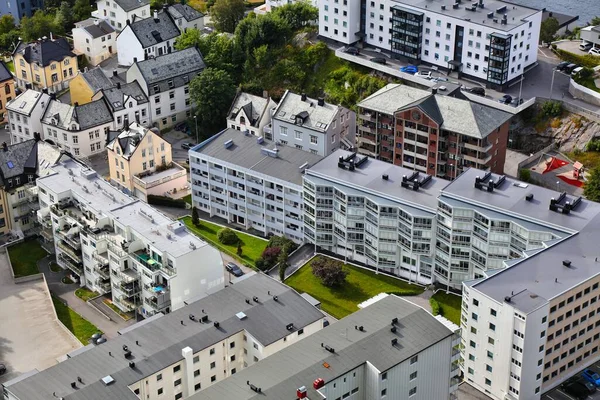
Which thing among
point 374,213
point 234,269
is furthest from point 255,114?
point 374,213

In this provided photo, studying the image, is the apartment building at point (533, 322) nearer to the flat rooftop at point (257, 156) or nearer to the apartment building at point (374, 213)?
the apartment building at point (374, 213)

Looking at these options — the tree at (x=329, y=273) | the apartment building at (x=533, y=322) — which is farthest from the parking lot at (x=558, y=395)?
the tree at (x=329, y=273)

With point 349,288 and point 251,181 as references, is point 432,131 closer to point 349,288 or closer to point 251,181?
point 251,181

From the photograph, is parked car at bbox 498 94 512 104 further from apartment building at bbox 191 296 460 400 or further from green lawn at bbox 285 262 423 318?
apartment building at bbox 191 296 460 400

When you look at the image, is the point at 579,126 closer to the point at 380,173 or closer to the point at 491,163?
the point at 491,163

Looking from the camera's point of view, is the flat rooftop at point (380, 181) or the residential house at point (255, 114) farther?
the residential house at point (255, 114)

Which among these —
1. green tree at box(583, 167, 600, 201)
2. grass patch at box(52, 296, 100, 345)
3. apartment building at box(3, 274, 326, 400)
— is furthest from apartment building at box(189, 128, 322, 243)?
green tree at box(583, 167, 600, 201)

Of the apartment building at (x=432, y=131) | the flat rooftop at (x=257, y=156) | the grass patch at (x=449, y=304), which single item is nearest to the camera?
the grass patch at (x=449, y=304)
